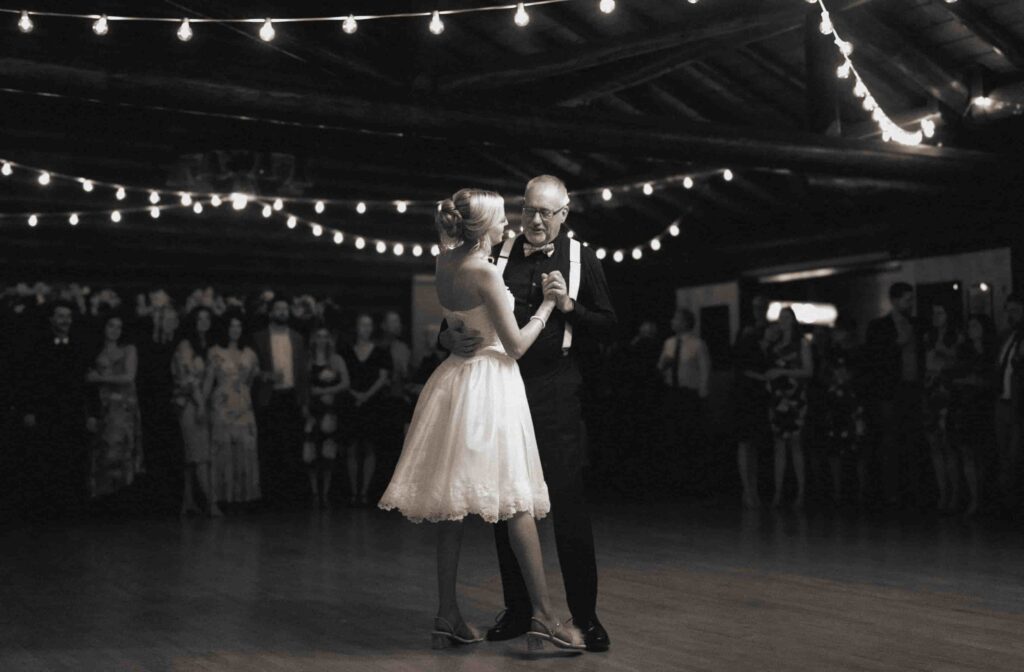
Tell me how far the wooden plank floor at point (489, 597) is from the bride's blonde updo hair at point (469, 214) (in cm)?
129

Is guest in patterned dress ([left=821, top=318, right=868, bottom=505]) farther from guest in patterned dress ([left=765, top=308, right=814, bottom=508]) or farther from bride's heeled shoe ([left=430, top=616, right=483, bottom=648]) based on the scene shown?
bride's heeled shoe ([left=430, top=616, right=483, bottom=648])

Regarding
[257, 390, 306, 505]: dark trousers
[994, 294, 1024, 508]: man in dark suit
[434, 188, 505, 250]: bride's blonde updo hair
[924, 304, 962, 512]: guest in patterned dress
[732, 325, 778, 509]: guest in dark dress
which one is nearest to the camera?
[434, 188, 505, 250]: bride's blonde updo hair

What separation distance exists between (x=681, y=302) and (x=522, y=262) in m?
9.34

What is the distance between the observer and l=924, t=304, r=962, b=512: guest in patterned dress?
8.04 m

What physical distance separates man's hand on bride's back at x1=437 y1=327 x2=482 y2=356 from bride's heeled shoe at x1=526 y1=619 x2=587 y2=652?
0.86m

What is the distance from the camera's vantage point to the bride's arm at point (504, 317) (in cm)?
363

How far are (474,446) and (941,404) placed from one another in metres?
5.30

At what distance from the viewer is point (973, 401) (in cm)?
788

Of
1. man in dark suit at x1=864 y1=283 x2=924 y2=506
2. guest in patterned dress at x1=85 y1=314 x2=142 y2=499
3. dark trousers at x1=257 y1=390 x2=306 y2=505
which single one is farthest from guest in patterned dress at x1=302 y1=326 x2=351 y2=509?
man in dark suit at x1=864 y1=283 x2=924 y2=506

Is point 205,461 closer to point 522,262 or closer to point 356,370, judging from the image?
point 356,370

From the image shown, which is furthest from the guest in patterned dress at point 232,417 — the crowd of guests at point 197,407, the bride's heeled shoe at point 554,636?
the bride's heeled shoe at point 554,636

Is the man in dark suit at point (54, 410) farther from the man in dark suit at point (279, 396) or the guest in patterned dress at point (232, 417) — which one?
the man in dark suit at point (279, 396)

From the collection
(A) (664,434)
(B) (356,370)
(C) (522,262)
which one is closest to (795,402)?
(A) (664,434)

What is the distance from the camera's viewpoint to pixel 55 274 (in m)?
11.2
